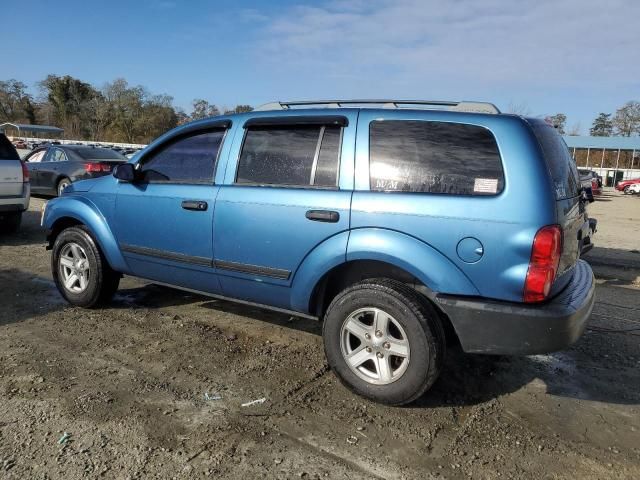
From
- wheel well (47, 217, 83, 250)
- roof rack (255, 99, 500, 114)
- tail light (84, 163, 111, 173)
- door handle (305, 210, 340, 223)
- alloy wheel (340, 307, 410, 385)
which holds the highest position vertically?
roof rack (255, 99, 500, 114)

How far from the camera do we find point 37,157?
1416 centimetres

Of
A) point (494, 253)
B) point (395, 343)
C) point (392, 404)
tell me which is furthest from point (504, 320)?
point (392, 404)

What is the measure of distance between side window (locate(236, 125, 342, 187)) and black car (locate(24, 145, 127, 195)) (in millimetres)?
9906

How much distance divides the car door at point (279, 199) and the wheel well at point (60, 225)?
2016mm

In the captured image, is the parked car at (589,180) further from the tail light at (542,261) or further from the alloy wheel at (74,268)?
the alloy wheel at (74,268)

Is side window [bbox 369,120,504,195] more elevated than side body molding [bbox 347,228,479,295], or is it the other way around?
side window [bbox 369,120,504,195]

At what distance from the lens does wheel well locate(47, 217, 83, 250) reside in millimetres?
5180

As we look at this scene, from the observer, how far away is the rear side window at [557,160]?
10.3ft

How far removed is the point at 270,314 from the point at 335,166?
1965 mm

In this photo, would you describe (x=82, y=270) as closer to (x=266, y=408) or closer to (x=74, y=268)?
(x=74, y=268)

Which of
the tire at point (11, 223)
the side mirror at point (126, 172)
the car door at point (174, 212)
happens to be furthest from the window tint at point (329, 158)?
the tire at point (11, 223)

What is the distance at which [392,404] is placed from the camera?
131 inches

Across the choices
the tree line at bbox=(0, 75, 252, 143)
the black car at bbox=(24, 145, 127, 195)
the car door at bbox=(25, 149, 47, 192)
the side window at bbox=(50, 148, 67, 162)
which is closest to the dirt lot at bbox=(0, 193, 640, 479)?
the black car at bbox=(24, 145, 127, 195)

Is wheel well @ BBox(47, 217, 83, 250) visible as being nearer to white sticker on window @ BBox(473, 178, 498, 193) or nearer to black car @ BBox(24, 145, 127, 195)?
white sticker on window @ BBox(473, 178, 498, 193)
